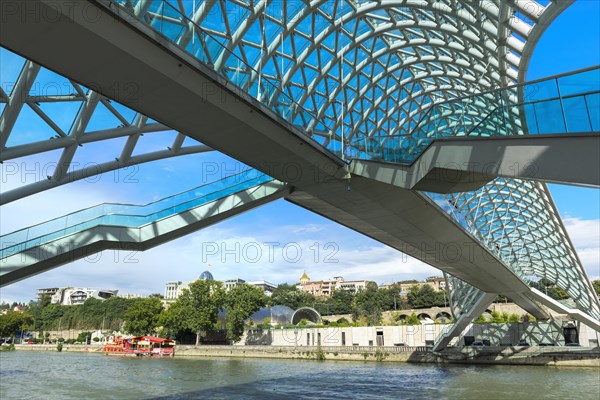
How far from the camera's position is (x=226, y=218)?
23.3 metres

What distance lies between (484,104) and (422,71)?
22214mm

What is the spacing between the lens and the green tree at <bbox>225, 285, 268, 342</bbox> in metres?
73.4

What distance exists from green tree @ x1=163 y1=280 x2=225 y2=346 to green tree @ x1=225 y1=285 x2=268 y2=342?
1716mm

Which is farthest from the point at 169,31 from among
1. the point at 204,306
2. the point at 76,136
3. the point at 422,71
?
the point at 204,306

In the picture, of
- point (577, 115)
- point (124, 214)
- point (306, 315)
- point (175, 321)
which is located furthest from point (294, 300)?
point (577, 115)

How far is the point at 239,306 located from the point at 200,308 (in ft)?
22.9

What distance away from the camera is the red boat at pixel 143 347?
233 ft

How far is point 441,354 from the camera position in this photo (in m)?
52.8

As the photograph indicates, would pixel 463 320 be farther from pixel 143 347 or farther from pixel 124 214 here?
pixel 143 347

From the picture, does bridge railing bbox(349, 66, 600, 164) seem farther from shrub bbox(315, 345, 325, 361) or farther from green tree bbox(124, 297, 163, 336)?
green tree bbox(124, 297, 163, 336)

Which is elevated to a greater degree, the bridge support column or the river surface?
the bridge support column

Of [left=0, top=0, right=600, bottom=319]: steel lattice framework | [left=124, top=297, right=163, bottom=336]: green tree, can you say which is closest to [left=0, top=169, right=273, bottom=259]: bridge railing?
[left=0, top=0, right=600, bottom=319]: steel lattice framework

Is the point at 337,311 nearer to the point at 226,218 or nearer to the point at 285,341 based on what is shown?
the point at 285,341

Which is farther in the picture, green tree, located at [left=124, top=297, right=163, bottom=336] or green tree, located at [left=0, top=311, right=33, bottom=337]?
green tree, located at [left=0, top=311, right=33, bottom=337]
